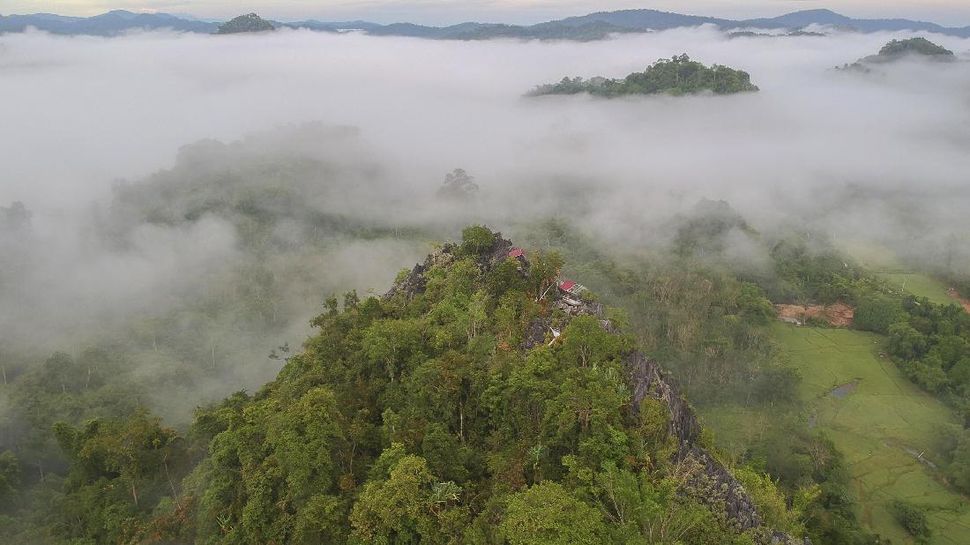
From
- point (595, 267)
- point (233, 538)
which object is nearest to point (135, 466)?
point (233, 538)

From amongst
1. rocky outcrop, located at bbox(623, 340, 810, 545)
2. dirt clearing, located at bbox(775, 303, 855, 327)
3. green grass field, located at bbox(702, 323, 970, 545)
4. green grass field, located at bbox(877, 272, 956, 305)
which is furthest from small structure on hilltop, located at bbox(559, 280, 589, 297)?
green grass field, located at bbox(877, 272, 956, 305)

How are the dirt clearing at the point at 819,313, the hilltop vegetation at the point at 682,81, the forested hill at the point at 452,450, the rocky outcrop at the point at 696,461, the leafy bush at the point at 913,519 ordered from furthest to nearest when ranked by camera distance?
the hilltop vegetation at the point at 682,81
the dirt clearing at the point at 819,313
the leafy bush at the point at 913,519
the rocky outcrop at the point at 696,461
the forested hill at the point at 452,450

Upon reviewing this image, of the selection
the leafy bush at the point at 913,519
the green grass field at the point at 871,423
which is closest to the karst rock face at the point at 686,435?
the leafy bush at the point at 913,519

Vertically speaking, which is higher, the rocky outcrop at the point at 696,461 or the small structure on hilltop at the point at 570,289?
the small structure on hilltop at the point at 570,289

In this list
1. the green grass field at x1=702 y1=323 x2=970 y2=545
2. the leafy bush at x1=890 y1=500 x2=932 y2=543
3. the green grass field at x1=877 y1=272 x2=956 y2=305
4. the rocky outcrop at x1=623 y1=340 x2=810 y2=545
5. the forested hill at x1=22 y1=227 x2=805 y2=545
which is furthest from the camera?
the green grass field at x1=877 y1=272 x2=956 y2=305

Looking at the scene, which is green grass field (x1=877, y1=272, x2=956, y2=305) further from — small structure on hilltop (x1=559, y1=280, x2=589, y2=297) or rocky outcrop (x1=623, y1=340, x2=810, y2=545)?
rocky outcrop (x1=623, y1=340, x2=810, y2=545)

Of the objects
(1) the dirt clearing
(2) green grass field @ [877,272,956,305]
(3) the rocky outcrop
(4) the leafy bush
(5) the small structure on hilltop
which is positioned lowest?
(4) the leafy bush

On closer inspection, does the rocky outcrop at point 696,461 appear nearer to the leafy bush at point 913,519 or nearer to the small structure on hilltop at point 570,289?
the small structure on hilltop at point 570,289

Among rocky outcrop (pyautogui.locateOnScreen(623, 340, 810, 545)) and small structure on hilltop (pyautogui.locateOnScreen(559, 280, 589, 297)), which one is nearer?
rocky outcrop (pyautogui.locateOnScreen(623, 340, 810, 545))
